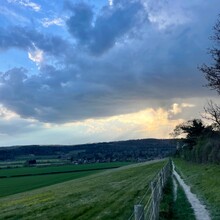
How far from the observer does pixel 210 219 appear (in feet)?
61.2

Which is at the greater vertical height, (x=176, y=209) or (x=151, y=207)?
(x=151, y=207)

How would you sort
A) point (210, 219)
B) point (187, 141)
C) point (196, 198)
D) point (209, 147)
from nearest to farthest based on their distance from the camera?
point (210, 219)
point (196, 198)
point (209, 147)
point (187, 141)

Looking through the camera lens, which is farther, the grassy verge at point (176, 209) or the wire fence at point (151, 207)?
the grassy verge at point (176, 209)

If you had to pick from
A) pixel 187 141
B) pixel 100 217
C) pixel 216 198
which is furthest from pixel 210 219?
pixel 187 141

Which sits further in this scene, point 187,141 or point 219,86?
point 187,141

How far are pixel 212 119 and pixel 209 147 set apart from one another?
27456 millimetres

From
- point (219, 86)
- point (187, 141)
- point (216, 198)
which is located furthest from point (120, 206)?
point (187, 141)

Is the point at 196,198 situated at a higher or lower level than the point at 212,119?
lower

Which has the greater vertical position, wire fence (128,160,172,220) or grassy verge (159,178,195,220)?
wire fence (128,160,172,220)

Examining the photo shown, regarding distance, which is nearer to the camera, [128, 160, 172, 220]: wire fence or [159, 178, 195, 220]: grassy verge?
[128, 160, 172, 220]: wire fence

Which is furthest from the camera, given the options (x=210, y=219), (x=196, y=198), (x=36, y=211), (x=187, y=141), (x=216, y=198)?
(x=187, y=141)

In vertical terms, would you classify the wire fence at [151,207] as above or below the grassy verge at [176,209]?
above

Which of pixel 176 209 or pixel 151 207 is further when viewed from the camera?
pixel 176 209

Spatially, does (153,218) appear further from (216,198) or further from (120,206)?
(120,206)
